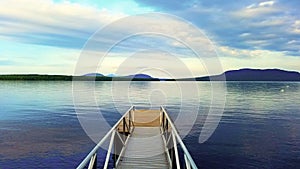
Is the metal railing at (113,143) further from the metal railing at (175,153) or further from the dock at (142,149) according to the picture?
the metal railing at (175,153)

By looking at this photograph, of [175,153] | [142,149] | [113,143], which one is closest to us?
[175,153]

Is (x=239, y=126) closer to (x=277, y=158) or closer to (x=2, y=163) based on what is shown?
(x=277, y=158)

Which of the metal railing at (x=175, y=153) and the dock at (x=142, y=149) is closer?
the metal railing at (x=175, y=153)

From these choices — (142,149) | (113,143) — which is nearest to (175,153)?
(113,143)

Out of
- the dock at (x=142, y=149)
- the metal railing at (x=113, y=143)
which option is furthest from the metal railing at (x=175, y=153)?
the metal railing at (x=113, y=143)

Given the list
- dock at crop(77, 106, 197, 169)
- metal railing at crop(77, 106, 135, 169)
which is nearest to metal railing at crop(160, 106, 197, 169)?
dock at crop(77, 106, 197, 169)

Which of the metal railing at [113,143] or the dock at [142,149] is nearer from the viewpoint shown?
the metal railing at [113,143]

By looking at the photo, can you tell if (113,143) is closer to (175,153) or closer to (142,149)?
(142,149)

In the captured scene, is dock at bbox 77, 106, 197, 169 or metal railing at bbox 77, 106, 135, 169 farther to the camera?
dock at bbox 77, 106, 197, 169

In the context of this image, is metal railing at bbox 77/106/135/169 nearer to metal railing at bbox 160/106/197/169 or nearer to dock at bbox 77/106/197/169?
dock at bbox 77/106/197/169

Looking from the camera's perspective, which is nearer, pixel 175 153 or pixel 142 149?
pixel 175 153

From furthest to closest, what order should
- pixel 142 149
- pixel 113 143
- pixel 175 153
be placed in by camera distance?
pixel 142 149
pixel 113 143
pixel 175 153

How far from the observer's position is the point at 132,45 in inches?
596

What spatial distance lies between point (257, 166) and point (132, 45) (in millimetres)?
12792
